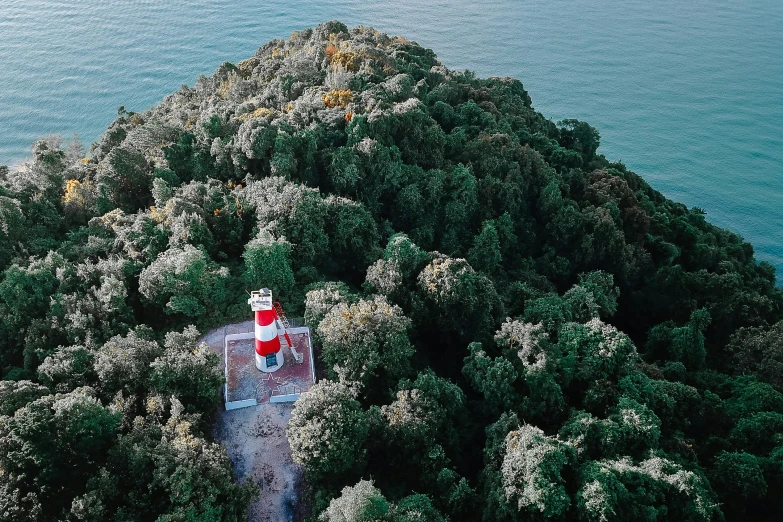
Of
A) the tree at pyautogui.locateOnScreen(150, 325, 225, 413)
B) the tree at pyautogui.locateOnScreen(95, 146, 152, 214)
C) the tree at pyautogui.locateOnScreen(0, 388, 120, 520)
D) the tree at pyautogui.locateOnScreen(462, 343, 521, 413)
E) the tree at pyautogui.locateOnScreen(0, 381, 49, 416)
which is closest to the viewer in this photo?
the tree at pyautogui.locateOnScreen(0, 388, 120, 520)

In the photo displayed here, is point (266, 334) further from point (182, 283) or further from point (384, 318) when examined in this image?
point (182, 283)

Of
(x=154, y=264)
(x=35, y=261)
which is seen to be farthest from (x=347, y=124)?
(x=35, y=261)

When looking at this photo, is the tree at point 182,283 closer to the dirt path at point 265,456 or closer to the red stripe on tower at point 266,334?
the red stripe on tower at point 266,334

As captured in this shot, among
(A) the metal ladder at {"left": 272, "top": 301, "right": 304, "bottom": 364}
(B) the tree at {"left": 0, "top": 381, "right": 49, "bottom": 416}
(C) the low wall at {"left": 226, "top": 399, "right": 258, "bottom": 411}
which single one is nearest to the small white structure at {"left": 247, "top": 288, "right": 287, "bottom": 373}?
(A) the metal ladder at {"left": 272, "top": 301, "right": 304, "bottom": 364}

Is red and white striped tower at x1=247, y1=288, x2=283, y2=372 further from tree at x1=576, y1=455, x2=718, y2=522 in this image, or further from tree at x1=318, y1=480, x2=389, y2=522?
tree at x1=576, y1=455, x2=718, y2=522

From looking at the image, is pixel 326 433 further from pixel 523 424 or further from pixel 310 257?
pixel 310 257

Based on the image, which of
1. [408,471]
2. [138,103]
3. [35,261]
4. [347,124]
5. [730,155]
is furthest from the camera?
[138,103]
